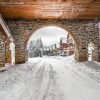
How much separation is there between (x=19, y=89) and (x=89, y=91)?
1.95m

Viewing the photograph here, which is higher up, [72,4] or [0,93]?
[72,4]

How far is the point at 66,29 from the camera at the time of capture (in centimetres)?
1548

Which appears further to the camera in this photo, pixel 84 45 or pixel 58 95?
pixel 84 45

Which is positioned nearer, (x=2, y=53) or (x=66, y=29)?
(x=2, y=53)

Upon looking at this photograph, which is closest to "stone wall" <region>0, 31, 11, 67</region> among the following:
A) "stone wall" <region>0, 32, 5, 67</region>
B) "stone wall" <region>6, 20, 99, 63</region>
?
"stone wall" <region>0, 32, 5, 67</region>

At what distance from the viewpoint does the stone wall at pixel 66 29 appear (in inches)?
593

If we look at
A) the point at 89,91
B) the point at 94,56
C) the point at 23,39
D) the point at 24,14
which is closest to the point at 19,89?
the point at 89,91

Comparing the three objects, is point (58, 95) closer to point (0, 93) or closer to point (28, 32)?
point (0, 93)

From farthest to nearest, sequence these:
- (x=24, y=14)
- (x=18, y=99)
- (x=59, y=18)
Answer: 1. (x=59, y=18)
2. (x=24, y=14)
3. (x=18, y=99)

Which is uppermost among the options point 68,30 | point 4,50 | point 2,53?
point 68,30

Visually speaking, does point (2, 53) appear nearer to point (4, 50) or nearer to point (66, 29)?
point (4, 50)

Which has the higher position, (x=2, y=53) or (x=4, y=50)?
(x=4, y=50)

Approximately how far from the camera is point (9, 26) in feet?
49.0

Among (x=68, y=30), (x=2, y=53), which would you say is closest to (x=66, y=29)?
(x=68, y=30)
